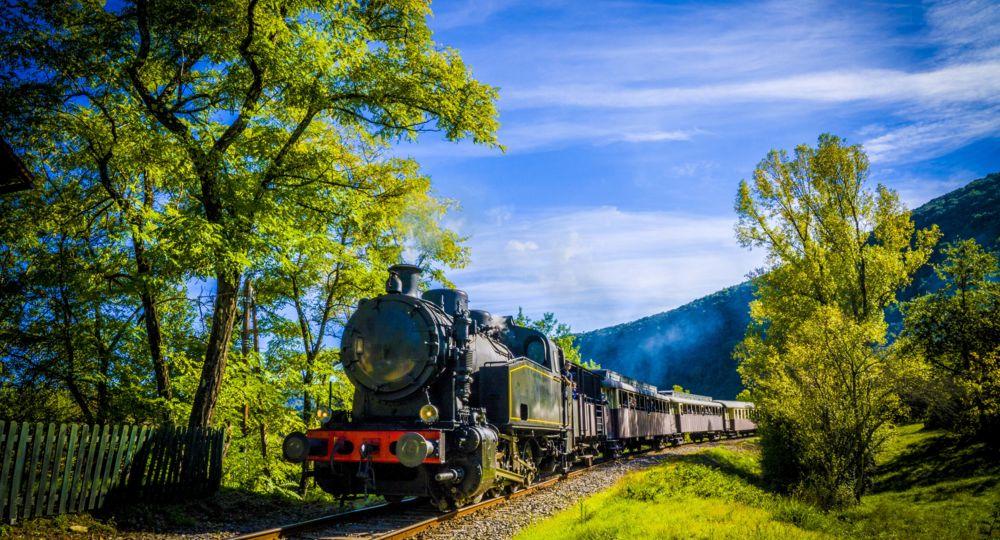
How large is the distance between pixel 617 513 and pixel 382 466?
3.59 meters

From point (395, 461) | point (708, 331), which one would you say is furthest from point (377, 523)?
point (708, 331)

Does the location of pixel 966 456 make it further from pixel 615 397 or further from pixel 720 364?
pixel 720 364

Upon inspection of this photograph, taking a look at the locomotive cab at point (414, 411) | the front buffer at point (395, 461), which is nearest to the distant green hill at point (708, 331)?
the locomotive cab at point (414, 411)

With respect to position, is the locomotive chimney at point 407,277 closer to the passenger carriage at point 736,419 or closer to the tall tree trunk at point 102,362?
the tall tree trunk at point 102,362

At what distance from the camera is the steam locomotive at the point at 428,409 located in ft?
25.7

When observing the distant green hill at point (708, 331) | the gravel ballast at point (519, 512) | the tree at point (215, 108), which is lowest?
the gravel ballast at point (519, 512)

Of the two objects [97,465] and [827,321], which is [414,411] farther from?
[827,321]

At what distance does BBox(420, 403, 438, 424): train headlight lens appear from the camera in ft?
25.5

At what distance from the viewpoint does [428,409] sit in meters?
7.84

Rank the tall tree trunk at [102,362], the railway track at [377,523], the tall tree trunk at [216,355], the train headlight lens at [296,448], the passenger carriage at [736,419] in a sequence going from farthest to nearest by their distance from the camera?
the passenger carriage at [736,419]
the tall tree trunk at [102,362]
the tall tree trunk at [216,355]
the train headlight lens at [296,448]
the railway track at [377,523]

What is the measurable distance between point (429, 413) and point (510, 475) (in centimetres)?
246

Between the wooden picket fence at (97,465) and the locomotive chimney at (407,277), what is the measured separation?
417 cm

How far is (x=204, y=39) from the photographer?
402 inches

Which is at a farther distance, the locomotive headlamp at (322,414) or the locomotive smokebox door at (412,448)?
the locomotive headlamp at (322,414)
